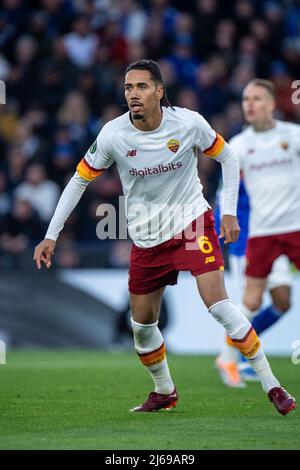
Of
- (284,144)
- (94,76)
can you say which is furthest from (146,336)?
(94,76)

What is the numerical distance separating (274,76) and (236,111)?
5.53 feet

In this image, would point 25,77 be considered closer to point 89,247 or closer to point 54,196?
point 54,196

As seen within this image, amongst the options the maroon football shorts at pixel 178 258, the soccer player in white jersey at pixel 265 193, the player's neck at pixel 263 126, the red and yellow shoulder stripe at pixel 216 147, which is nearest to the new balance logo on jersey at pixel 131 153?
the red and yellow shoulder stripe at pixel 216 147

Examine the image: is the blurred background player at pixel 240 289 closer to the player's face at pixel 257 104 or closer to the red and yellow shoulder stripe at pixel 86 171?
the player's face at pixel 257 104

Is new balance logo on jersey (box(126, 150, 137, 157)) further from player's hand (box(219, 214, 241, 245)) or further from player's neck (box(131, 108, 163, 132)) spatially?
player's hand (box(219, 214, 241, 245))

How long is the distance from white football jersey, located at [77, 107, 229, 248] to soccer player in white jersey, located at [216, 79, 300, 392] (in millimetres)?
2716

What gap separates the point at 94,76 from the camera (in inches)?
646

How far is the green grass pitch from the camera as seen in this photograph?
19.1ft

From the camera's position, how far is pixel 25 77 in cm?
1647

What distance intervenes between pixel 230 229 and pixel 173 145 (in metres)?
0.69

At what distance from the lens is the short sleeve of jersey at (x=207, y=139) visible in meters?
7.17

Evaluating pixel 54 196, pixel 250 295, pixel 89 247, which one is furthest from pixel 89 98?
pixel 250 295
